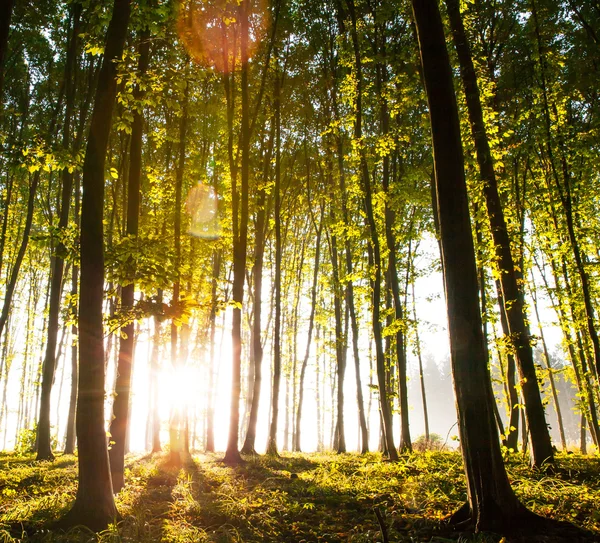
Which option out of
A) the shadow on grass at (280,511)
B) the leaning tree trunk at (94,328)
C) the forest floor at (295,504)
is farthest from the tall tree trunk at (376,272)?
the leaning tree trunk at (94,328)

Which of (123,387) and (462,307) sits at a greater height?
(462,307)

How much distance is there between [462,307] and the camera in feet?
15.0

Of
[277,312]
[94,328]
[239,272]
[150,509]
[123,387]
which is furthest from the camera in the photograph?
[277,312]

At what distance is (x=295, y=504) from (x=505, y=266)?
223 inches

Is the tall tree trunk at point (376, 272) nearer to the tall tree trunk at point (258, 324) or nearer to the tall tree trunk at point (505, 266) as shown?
the tall tree trunk at point (505, 266)

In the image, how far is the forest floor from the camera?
4648mm

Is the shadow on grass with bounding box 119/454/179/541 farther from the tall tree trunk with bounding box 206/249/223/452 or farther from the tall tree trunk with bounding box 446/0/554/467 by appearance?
the tall tree trunk with bounding box 206/249/223/452

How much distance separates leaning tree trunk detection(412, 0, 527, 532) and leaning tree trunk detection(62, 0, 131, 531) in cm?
432

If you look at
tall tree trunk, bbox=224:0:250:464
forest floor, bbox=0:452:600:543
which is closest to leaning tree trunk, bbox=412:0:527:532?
forest floor, bbox=0:452:600:543

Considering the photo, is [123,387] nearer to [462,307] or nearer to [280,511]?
[280,511]

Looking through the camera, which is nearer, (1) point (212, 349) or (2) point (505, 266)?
(2) point (505, 266)

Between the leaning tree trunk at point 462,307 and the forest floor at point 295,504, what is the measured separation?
0.41 meters

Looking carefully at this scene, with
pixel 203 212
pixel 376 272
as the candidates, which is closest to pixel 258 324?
pixel 376 272

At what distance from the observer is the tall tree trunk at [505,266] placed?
7324 millimetres
